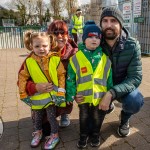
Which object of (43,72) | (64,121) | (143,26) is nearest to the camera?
(43,72)

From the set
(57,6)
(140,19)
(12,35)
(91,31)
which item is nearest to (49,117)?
(91,31)

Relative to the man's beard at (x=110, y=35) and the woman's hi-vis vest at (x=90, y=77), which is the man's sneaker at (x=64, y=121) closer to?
the woman's hi-vis vest at (x=90, y=77)

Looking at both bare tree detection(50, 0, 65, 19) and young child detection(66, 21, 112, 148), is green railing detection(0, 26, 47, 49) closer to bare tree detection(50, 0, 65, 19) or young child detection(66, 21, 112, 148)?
young child detection(66, 21, 112, 148)

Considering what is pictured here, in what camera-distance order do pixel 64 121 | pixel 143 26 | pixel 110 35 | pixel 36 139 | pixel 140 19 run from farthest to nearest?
pixel 143 26, pixel 140 19, pixel 64 121, pixel 36 139, pixel 110 35

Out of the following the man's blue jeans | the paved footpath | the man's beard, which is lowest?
the paved footpath

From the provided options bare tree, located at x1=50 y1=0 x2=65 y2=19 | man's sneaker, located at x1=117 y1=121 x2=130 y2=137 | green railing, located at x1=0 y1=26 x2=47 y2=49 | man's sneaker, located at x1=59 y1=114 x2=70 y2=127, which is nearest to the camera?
man's sneaker, located at x1=117 y1=121 x2=130 y2=137

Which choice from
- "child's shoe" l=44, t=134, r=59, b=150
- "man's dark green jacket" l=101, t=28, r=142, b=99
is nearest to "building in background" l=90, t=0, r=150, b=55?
"man's dark green jacket" l=101, t=28, r=142, b=99

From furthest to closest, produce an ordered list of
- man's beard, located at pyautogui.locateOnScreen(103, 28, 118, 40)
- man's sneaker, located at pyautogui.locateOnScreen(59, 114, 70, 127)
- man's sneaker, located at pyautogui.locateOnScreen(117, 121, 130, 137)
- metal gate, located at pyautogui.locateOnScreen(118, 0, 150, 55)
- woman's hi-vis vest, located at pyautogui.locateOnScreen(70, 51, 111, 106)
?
metal gate, located at pyautogui.locateOnScreen(118, 0, 150, 55) < man's sneaker, located at pyautogui.locateOnScreen(59, 114, 70, 127) < man's sneaker, located at pyautogui.locateOnScreen(117, 121, 130, 137) < man's beard, located at pyautogui.locateOnScreen(103, 28, 118, 40) < woman's hi-vis vest, located at pyautogui.locateOnScreen(70, 51, 111, 106)

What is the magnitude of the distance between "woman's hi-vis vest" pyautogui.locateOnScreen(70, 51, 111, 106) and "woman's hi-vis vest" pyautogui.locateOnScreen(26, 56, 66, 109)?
0.74 ft

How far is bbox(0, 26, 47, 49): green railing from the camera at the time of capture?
13516 millimetres

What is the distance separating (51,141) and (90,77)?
3.15ft

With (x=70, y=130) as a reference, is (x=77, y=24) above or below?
above

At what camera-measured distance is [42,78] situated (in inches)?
107

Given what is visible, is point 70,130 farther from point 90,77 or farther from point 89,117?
point 90,77
